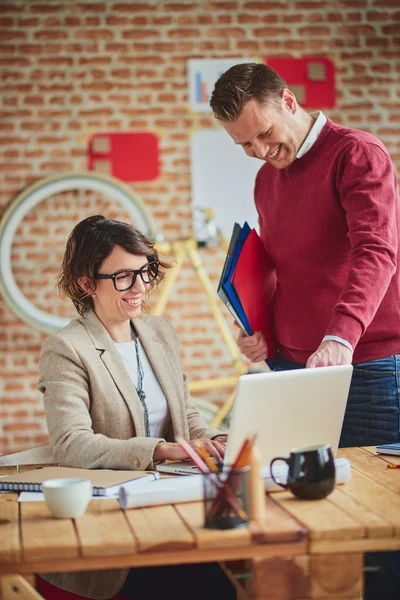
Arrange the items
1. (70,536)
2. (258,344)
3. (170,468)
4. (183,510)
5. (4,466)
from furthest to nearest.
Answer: (258,344) < (4,466) < (170,468) < (183,510) < (70,536)

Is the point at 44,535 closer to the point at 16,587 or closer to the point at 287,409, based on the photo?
the point at 16,587

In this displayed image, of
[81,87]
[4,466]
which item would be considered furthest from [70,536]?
[81,87]

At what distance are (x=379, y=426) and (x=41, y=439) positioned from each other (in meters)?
3.13

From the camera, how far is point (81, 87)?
16.6 ft

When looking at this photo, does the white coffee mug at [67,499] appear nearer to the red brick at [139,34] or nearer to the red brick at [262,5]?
the red brick at [139,34]

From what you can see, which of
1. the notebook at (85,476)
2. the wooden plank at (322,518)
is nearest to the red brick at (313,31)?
the notebook at (85,476)

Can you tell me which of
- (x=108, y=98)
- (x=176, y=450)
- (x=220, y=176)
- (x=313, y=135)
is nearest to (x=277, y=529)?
(x=176, y=450)

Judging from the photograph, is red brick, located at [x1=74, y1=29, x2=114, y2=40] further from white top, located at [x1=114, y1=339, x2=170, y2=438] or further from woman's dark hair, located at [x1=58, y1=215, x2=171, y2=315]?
white top, located at [x1=114, y1=339, x2=170, y2=438]

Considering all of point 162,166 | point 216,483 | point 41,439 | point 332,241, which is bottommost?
point 41,439

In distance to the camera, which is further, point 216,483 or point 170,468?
point 170,468

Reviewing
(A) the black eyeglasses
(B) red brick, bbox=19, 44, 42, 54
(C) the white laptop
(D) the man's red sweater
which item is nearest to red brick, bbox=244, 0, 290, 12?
(B) red brick, bbox=19, 44, 42, 54

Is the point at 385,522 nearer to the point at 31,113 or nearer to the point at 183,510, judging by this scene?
the point at 183,510

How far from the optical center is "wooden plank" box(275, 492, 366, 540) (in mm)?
1414

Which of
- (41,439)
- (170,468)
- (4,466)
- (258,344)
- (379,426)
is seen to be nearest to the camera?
(170,468)
